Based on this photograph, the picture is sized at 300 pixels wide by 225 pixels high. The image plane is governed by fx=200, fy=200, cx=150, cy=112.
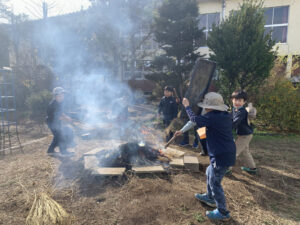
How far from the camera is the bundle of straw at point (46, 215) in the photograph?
2.53 meters

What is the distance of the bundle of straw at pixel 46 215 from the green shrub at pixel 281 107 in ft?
26.9

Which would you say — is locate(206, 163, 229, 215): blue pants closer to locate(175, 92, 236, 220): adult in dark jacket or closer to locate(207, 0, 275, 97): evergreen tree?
locate(175, 92, 236, 220): adult in dark jacket

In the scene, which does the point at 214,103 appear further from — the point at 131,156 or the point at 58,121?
the point at 58,121

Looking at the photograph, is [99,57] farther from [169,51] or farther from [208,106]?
[208,106]

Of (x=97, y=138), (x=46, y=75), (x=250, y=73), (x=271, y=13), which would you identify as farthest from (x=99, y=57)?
(x=271, y=13)

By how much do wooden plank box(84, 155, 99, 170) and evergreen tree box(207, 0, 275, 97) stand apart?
5951 millimetres

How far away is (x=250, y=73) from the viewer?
8008 mm

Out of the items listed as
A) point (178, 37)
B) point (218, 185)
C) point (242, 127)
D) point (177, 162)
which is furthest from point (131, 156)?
point (178, 37)

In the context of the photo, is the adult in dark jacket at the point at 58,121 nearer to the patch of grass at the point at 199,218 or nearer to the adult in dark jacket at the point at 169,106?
the adult in dark jacket at the point at 169,106

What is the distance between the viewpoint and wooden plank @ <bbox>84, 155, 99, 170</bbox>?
14.2 ft

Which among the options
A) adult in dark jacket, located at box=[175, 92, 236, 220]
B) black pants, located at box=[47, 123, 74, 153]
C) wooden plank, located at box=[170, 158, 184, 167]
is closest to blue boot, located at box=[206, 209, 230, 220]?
adult in dark jacket, located at box=[175, 92, 236, 220]

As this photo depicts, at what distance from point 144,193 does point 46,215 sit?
1552mm

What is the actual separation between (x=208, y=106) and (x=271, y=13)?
16.2 metres

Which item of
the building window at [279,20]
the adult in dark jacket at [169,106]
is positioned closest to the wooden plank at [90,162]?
the adult in dark jacket at [169,106]
